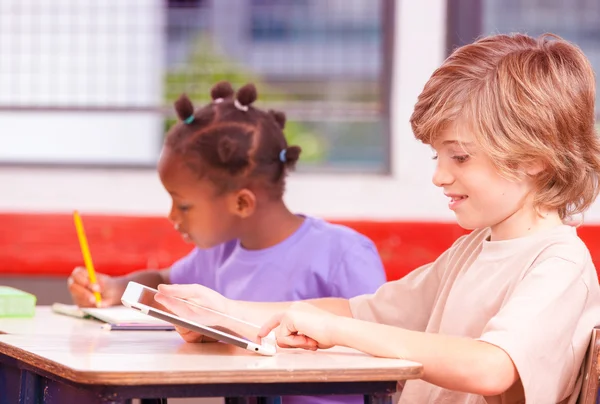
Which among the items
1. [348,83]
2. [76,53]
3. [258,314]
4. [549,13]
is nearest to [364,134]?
[348,83]

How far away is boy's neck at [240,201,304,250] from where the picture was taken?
2002 mm

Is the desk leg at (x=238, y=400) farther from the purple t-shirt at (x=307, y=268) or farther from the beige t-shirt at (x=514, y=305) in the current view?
the beige t-shirt at (x=514, y=305)

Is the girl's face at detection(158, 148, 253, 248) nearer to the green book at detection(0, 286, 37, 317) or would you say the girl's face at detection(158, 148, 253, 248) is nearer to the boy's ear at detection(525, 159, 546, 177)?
the green book at detection(0, 286, 37, 317)

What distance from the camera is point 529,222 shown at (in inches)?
52.6

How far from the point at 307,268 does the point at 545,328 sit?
0.80 m

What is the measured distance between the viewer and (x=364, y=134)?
307 inches

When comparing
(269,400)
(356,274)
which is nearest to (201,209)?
(356,274)

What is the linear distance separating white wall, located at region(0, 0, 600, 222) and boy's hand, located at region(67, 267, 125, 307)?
3.23 ft

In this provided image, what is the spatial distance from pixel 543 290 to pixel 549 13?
3.00m

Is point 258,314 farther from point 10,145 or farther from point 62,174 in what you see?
point 10,145

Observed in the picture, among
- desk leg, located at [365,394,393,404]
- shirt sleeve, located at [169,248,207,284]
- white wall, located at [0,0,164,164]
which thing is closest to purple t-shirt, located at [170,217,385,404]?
shirt sleeve, located at [169,248,207,284]

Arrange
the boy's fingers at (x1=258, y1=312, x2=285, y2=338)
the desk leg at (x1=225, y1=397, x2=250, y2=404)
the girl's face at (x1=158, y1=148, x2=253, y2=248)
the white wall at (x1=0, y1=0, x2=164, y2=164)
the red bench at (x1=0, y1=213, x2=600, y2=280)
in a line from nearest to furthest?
1. the boy's fingers at (x1=258, y1=312, x2=285, y2=338)
2. the desk leg at (x1=225, y1=397, x2=250, y2=404)
3. the girl's face at (x1=158, y1=148, x2=253, y2=248)
4. the red bench at (x1=0, y1=213, x2=600, y2=280)
5. the white wall at (x1=0, y1=0, x2=164, y2=164)

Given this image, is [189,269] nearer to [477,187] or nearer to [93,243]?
[93,243]

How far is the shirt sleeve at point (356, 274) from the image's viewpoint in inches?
72.9
